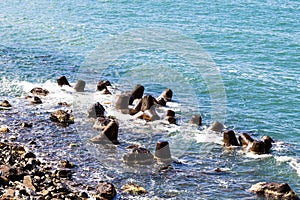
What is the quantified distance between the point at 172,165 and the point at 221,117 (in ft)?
27.8

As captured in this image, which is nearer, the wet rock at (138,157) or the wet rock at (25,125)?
the wet rock at (138,157)

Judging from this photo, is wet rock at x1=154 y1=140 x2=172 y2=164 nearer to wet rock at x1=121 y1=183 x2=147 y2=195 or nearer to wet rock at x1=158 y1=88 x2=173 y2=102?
wet rock at x1=121 y1=183 x2=147 y2=195

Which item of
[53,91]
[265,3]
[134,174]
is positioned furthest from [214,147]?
[265,3]

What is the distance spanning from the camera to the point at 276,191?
76.0ft

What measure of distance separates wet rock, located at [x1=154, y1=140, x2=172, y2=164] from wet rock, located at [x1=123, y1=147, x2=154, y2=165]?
49 centimetres

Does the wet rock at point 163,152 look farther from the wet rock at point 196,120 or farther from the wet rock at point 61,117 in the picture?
the wet rock at point 61,117

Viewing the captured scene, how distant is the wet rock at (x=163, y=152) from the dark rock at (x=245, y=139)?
14.5 feet

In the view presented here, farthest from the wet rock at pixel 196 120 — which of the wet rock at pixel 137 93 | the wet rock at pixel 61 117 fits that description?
the wet rock at pixel 61 117

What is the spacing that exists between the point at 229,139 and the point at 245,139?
87 centimetres

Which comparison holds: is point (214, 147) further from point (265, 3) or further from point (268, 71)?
point (265, 3)

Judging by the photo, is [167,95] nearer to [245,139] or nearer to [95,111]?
[95,111]

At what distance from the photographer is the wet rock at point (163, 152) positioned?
2697 centimetres

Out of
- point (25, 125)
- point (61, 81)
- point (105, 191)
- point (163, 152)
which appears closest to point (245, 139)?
point (163, 152)

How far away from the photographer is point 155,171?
25578 mm
